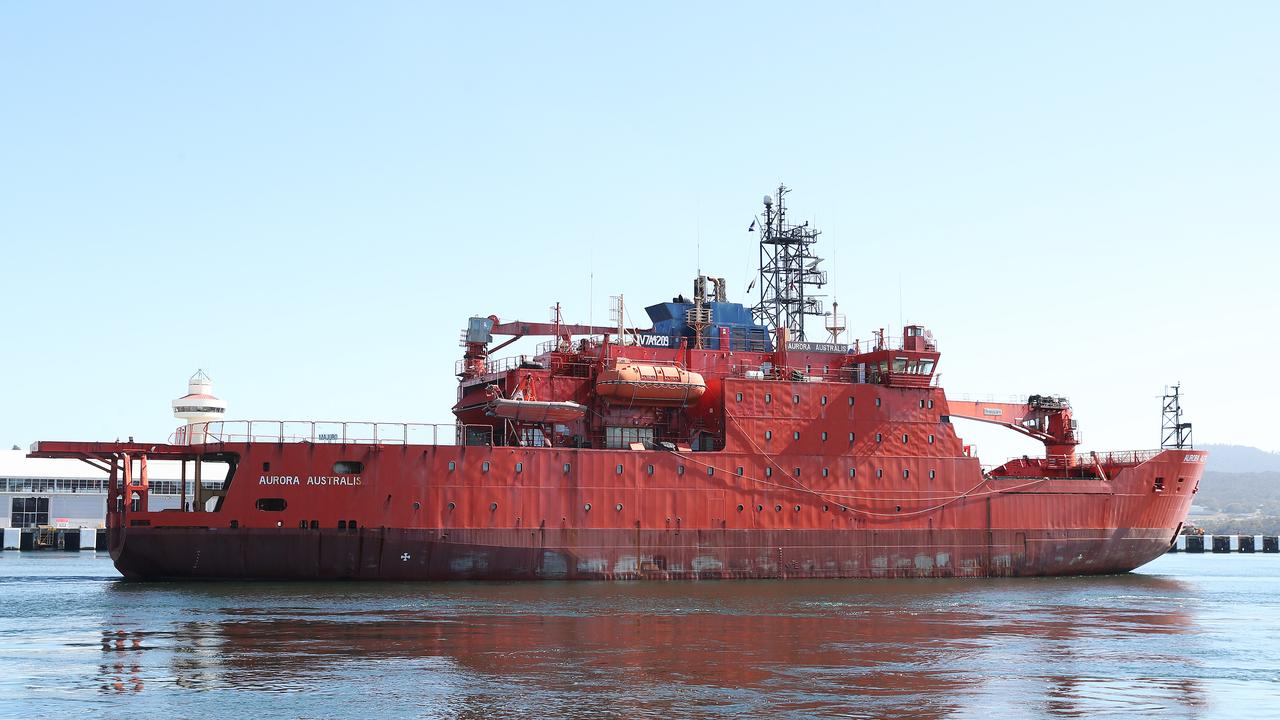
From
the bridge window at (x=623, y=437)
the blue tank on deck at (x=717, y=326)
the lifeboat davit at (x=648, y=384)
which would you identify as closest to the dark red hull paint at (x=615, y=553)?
the bridge window at (x=623, y=437)

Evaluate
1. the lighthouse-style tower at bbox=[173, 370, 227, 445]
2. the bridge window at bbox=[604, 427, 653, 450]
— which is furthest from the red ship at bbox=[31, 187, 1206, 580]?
the lighthouse-style tower at bbox=[173, 370, 227, 445]

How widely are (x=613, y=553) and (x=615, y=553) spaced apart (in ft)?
0.23

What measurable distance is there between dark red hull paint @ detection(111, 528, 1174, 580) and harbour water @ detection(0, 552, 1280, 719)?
0.95m

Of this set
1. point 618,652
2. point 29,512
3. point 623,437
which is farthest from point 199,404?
point 618,652

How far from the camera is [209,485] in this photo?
68375 millimetres

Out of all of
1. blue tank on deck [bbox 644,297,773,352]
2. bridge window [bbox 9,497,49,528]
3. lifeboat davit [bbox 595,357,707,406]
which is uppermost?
blue tank on deck [bbox 644,297,773,352]

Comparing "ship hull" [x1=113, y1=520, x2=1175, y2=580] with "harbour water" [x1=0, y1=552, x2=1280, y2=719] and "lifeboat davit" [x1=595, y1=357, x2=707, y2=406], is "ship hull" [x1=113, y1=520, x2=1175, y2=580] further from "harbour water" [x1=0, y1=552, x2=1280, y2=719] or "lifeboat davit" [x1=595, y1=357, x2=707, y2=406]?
"lifeboat davit" [x1=595, y1=357, x2=707, y2=406]

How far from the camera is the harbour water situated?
1791cm

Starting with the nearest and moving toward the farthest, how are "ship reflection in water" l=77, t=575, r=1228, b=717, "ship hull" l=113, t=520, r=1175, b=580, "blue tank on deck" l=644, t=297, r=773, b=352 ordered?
"ship reflection in water" l=77, t=575, r=1228, b=717 < "ship hull" l=113, t=520, r=1175, b=580 < "blue tank on deck" l=644, t=297, r=773, b=352

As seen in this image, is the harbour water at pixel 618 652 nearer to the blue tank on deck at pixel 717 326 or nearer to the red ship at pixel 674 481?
the red ship at pixel 674 481

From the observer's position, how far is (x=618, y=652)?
22.7 metres

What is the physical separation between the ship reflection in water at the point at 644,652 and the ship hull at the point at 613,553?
3.39 ft

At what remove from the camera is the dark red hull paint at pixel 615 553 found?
3594 cm

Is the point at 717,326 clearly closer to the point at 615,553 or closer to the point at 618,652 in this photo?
the point at 615,553
